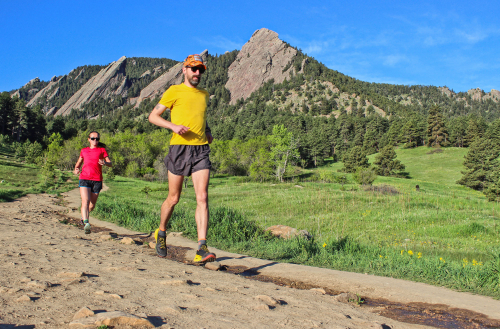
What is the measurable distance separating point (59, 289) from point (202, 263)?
2055 mm

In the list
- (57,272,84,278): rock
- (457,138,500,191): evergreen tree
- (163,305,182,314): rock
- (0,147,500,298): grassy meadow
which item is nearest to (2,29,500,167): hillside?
(457,138,500,191): evergreen tree

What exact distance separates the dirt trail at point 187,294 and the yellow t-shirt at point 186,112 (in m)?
1.65

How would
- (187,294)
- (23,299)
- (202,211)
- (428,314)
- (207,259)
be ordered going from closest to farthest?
(23,299) → (187,294) → (428,314) → (207,259) → (202,211)

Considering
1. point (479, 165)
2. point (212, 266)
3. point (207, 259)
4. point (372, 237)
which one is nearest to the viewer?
point (212, 266)

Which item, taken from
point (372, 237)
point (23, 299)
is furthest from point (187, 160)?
point (372, 237)

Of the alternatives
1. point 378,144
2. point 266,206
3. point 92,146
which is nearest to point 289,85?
point 378,144

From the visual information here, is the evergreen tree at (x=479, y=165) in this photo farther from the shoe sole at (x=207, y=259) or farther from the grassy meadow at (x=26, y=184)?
the shoe sole at (x=207, y=259)

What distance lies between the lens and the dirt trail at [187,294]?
212cm

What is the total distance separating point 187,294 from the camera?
8.70 ft

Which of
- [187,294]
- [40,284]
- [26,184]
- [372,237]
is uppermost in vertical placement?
[40,284]

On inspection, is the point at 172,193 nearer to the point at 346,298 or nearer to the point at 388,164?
the point at 346,298

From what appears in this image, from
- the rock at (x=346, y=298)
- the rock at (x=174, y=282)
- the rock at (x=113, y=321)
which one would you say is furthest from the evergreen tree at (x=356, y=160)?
the rock at (x=113, y=321)

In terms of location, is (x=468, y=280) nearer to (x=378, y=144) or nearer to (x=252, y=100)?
(x=378, y=144)

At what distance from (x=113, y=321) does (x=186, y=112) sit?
2981mm
